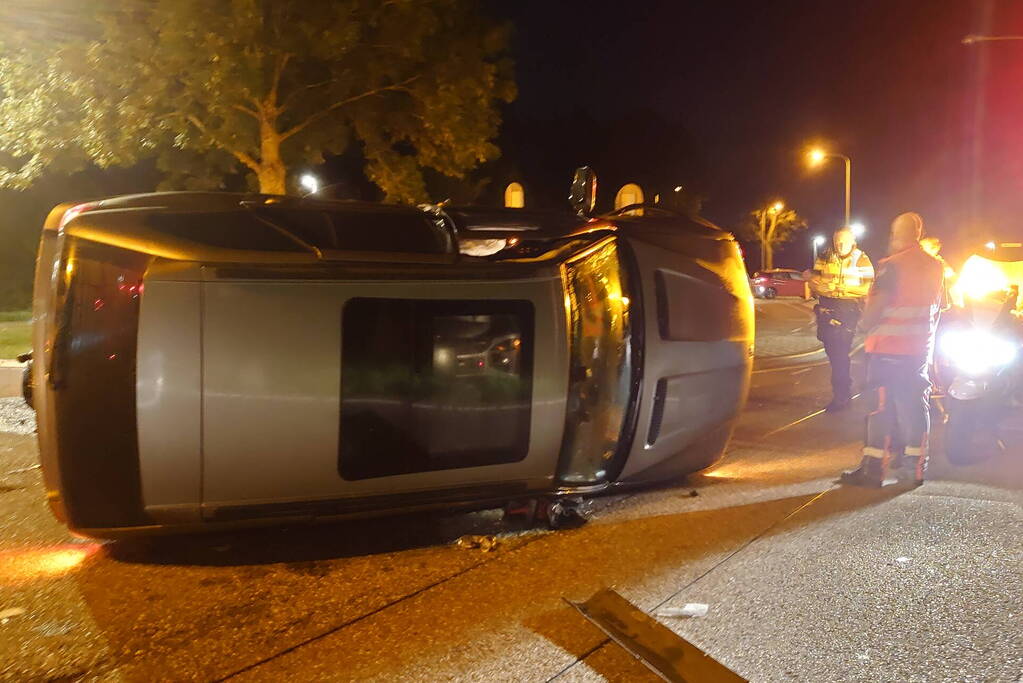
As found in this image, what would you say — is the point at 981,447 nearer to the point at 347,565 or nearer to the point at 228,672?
the point at 347,565

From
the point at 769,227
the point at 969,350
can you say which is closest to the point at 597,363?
the point at 969,350

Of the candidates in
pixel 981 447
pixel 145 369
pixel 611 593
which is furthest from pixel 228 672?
pixel 981 447

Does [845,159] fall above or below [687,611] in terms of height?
above

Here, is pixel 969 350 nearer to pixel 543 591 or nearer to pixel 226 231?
pixel 543 591

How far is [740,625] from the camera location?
12.0 feet

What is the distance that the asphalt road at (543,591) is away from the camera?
11.0ft

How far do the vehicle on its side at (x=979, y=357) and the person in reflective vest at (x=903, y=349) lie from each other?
973 millimetres

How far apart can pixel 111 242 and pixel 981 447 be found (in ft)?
21.3

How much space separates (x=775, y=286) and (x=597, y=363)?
36.0 m

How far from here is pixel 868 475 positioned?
5.71 meters

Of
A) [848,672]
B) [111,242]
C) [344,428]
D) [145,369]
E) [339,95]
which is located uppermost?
[339,95]

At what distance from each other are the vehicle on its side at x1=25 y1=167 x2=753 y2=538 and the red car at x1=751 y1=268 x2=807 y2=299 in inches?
1116

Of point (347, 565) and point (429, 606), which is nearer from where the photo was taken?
point (429, 606)

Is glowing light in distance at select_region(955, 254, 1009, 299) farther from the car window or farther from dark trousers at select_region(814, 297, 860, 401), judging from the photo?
the car window
